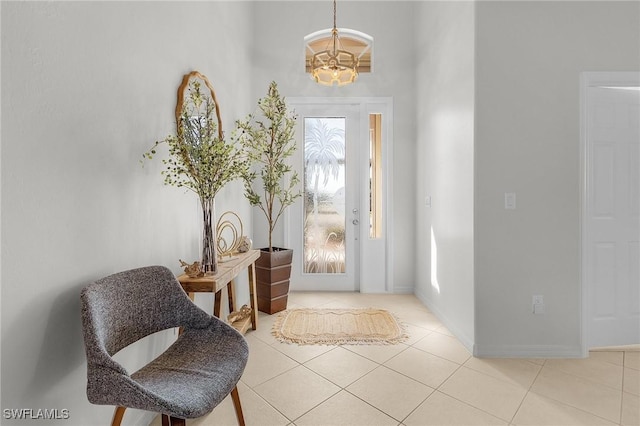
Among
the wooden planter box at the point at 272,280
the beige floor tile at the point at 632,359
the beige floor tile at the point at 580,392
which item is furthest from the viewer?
the wooden planter box at the point at 272,280

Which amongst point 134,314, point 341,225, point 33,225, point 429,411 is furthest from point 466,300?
point 33,225

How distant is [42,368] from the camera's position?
Result: 43.4 inches

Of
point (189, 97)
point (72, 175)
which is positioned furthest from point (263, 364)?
point (189, 97)

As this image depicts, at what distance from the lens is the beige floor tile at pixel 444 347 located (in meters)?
2.43

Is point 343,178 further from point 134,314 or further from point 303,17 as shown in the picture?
point 134,314

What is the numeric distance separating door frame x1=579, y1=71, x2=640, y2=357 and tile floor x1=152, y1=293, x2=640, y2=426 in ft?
1.00

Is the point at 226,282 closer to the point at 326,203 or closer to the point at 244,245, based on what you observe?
the point at 244,245

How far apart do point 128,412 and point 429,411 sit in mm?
1556

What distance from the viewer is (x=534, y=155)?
94.4 inches

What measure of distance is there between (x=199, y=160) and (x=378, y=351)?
1919 millimetres

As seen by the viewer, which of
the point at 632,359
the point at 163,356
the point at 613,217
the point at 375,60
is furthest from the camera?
the point at 375,60

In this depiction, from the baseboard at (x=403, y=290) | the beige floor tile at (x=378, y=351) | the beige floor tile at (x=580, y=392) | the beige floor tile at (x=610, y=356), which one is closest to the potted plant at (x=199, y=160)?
the beige floor tile at (x=378, y=351)

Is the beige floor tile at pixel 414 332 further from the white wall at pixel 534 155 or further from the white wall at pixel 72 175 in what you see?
the white wall at pixel 72 175

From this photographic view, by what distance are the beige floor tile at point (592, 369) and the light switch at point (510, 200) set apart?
1.15 meters
